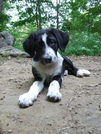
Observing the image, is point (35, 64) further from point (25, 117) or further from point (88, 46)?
point (88, 46)

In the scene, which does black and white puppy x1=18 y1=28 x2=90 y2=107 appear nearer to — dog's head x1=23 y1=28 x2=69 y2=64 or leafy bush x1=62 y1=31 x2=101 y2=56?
dog's head x1=23 y1=28 x2=69 y2=64

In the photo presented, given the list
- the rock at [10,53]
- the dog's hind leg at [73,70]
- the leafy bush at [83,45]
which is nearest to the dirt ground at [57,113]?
the dog's hind leg at [73,70]

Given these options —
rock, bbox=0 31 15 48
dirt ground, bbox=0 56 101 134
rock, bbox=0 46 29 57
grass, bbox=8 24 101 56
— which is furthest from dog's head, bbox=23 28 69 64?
rock, bbox=0 31 15 48

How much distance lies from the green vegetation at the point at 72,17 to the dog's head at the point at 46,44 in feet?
18.9

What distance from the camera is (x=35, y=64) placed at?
360 cm

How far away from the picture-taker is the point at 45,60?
302cm

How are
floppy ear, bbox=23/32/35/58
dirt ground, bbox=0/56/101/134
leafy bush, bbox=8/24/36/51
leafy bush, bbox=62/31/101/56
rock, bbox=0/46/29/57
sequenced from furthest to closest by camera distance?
leafy bush, bbox=8/24/36/51, leafy bush, bbox=62/31/101/56, rock, bbox=0/46/29/57, floppy ear, bbox=23/32/35/58, dirt ground, bbox=0/56/101/134

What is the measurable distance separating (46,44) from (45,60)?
342 millimetres

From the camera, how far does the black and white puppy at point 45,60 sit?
2703 mm

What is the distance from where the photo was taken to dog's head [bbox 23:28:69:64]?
3.05 metres

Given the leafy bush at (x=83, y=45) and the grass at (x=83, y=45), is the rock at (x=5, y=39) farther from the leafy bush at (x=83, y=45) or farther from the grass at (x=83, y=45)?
the leafy bush at (x=83, y=45)

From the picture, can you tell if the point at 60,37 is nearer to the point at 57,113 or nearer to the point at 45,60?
the point at 45,60

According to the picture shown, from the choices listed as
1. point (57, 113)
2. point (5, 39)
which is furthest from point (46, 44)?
point (5, 39)

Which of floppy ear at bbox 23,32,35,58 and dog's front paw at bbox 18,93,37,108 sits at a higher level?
floppy ear at bbox 23,32,35,58
